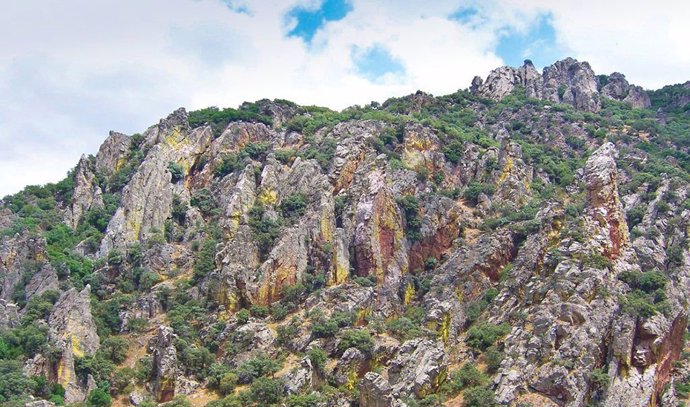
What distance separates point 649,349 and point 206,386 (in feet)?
112

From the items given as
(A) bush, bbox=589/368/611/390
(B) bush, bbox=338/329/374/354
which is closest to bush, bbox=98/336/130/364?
(B) bush, bbox=338/329/374/354

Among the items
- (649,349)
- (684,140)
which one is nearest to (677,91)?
(684,140)

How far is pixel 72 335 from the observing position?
6856 centimetres

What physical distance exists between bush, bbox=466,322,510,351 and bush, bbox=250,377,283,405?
1622cm

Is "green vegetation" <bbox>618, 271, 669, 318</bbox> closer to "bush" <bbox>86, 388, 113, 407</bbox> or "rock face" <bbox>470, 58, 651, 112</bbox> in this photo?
"bush" <bbox>86, 388, 113, 407</bbox>

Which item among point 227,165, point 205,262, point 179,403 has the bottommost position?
point 179,403

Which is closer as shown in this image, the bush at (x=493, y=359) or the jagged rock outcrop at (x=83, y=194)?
the bush at (x=493, y=359)

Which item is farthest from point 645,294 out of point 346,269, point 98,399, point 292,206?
point 98,399

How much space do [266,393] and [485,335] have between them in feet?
59.4

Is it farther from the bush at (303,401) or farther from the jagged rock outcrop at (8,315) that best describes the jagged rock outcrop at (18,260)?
the bush at (303,401)

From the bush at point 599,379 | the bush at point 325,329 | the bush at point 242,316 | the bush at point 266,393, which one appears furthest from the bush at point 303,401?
the bush at point 599,379

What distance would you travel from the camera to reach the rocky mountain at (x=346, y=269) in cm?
5894

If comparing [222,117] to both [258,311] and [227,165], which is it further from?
[258,311]

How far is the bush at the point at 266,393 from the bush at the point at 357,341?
704 cm
